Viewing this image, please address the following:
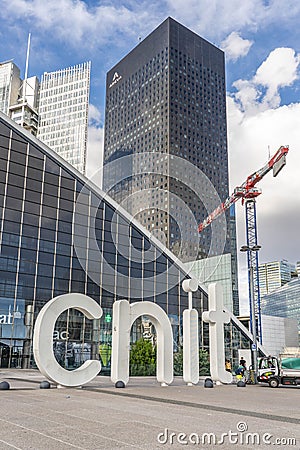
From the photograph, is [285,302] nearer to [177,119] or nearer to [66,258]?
[177,119]

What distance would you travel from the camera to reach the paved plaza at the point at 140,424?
834 cm

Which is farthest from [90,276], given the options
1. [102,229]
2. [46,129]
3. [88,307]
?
[46,129]

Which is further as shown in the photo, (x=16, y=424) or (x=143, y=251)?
(x=143, y=251)

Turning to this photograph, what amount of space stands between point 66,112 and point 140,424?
487 ft

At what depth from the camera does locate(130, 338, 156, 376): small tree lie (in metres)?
35.5

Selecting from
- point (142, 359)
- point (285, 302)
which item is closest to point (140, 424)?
point (142, 359)

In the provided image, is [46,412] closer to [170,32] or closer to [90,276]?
[90,276]

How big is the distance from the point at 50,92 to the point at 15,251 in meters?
131

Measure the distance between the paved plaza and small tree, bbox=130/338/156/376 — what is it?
19.8 m

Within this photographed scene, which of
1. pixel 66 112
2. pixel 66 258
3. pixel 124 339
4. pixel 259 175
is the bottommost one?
pixel 124 339

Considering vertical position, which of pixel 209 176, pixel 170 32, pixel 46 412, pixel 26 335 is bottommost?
pixel 46 412

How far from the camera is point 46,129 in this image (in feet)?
502

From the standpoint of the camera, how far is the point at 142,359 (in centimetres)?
3612

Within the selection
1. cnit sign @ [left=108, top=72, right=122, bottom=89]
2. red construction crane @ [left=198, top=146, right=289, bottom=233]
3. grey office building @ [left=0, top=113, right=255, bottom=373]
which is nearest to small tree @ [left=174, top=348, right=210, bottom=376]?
grey office building @ [left=0, top=113, right=255, bottom=373]
